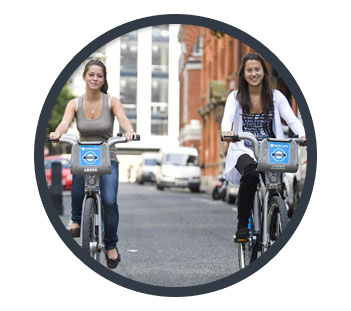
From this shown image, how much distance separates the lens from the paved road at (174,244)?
564cm

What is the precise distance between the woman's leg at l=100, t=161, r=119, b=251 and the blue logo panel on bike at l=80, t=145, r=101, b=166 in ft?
0.43

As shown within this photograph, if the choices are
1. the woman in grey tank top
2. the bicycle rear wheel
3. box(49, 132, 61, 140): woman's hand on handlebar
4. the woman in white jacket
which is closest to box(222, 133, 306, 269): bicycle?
the woman in white jacket

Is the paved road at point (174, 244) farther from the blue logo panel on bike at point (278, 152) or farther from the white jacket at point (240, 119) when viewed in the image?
the blue logo panel on bike at point (278, 152)

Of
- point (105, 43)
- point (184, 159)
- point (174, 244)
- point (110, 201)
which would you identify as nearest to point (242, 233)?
point (110, 201)

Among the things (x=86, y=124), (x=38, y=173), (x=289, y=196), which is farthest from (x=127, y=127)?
(x=289, y=196)

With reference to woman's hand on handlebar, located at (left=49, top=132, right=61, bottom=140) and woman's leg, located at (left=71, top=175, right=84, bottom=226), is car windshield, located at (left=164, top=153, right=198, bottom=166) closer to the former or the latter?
woman's leg, located at (left=71, top=175, right=84, bottom=226)

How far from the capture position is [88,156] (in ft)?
17.1

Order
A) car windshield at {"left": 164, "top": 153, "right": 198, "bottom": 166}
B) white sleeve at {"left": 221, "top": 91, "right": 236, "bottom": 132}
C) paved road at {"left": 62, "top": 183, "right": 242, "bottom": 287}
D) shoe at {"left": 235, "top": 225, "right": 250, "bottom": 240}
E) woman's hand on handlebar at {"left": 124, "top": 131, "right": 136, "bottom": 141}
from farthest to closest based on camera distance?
car windshield at {"left": 164, "top": 153, "right": 198, "bottom": 166}, paved road at {"left": 62, "top": 183, "right": 242, "bottom": 287}, shoe at {"left": 235, "top": 225, "right": 250, "bottom": 240}, white sleeve at {"left": 221, "top": 91, "right": 236, "bottom": 132}, woman's hand on handlebar at {"left": 124, "top": 131, "right": 136, "bottom": 141}

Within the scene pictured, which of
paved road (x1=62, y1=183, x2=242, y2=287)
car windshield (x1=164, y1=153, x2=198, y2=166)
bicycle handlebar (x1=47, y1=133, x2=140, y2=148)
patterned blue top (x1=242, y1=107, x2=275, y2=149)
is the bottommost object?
paved road (x1=62, y1=183, x2=242, y2=287)

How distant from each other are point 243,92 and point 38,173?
128cm

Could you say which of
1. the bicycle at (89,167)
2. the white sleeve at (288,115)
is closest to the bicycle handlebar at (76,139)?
the bicycle at (89,167)

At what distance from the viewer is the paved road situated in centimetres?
564

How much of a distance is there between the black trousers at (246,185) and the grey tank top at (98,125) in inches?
30.1

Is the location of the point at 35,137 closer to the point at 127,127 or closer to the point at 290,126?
the point at 127,127
